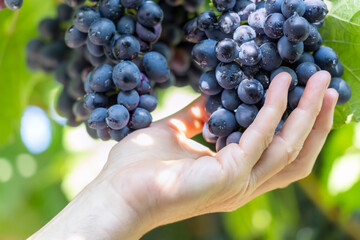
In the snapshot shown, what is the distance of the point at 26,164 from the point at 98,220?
96 cm

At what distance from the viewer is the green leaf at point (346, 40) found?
98 centimetres

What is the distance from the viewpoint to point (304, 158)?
101 cm

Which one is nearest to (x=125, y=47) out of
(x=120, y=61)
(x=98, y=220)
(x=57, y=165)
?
(x=120, y=61)

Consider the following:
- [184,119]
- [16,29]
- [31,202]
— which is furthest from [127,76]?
[31,202]

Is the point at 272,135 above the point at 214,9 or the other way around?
the other way around

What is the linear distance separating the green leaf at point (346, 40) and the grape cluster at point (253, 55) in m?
0.07

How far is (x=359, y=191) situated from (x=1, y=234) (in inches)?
53.7

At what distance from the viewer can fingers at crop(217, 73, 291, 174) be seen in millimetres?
844

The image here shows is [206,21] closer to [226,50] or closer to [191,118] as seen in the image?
[226,50]

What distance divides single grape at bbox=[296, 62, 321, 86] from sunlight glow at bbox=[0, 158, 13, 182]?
1.21 meters

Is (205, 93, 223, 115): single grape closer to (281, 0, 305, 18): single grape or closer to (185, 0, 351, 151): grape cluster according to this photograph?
(185, 0, 351, 151): grape cluster

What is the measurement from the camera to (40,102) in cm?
168

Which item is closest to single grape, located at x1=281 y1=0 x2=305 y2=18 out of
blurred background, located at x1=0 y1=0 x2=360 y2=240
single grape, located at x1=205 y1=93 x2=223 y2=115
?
single grape, located at x1=205 y1=93 x2=223 y2=115

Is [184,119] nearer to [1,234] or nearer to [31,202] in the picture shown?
[31,202]
